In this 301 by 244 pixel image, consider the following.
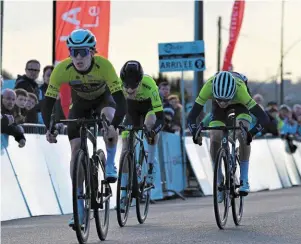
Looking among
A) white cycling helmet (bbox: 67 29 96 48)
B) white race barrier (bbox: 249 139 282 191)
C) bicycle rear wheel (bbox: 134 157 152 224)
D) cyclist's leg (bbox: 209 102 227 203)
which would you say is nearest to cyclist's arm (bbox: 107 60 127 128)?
white cycling helmet (bbox: 67 29 96 48)

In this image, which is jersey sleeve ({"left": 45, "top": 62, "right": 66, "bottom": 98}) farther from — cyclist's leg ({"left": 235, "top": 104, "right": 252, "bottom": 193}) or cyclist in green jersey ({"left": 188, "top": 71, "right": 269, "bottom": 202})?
cyclist's leg ({"left": 235, "top": 104, "right": 252, "bottom": 193})

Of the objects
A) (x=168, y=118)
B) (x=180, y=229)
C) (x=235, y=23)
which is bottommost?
(x=180, y=229)

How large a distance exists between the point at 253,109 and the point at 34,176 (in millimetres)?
3710

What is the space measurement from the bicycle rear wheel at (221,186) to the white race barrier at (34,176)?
3294 mm

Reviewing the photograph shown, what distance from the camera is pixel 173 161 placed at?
69.6 feet

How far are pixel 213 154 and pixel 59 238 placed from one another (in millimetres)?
2659

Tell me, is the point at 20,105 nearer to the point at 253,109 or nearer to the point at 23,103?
the point at 23,103

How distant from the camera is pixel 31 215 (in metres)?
15.1

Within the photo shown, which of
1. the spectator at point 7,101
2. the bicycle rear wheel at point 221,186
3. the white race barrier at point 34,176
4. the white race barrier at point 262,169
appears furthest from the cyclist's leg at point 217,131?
the white race barrier at point 262,169

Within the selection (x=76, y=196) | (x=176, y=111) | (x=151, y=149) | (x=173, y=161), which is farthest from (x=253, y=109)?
(x=176, y=111)

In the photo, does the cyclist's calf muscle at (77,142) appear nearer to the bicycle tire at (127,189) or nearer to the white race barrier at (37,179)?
the bicycle tire at (127,189)

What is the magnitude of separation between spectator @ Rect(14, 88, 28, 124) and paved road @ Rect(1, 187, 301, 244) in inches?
68.6

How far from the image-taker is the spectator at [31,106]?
17.4 meters

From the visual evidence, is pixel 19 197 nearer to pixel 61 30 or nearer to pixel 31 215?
pixel 31 215
